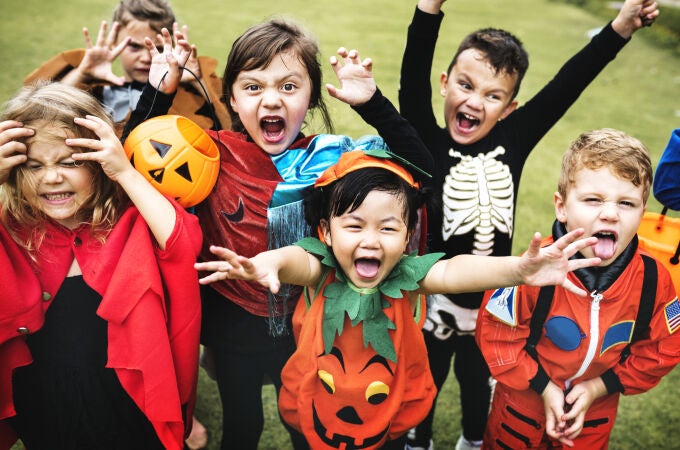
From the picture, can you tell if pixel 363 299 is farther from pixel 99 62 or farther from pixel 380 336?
pixel 99 62

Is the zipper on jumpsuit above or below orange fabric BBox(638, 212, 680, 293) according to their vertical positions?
below

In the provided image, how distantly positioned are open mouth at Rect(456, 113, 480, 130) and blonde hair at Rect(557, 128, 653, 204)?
422 mm

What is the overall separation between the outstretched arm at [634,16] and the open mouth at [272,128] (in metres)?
1.33

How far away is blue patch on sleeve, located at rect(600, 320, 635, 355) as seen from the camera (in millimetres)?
1893

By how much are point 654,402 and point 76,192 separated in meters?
3.02

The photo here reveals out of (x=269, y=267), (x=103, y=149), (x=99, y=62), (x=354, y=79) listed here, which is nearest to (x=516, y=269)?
(x=269, y=267)

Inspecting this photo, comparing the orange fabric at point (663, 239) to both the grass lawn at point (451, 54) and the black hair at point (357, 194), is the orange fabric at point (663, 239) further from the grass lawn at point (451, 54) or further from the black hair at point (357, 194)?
the grass lawn at point (451, 54)

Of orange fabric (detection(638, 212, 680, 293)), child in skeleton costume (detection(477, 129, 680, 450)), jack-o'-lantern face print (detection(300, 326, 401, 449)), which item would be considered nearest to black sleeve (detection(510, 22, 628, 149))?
child in skeleton costume (detection(477, 129, 680, 450))

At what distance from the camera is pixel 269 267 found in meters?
1.62

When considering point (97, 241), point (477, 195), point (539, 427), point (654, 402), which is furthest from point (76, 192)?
point (654, 402)

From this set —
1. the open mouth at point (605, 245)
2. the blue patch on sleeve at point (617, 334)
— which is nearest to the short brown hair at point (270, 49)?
the open mouth at point (605, 245)

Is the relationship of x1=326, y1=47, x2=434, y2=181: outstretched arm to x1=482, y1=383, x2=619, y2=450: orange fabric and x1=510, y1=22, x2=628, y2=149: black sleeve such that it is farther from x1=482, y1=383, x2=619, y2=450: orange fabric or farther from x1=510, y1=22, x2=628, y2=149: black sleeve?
x1=482, y1=383, x2=619, y2=450: orange fabric

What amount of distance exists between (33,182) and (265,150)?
73cm

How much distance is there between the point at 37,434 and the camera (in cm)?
191
